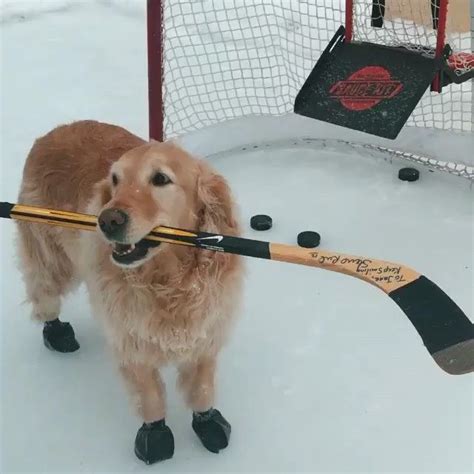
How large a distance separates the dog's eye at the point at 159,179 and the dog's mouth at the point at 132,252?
157 mm

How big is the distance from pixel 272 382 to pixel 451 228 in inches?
45.6

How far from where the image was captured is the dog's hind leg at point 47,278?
2389 millimetres

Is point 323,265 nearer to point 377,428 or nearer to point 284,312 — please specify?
point 377,428

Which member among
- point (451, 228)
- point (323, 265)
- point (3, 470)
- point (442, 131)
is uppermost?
point (323, 265)

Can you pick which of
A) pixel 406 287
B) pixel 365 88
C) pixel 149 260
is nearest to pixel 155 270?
pixel 149 260

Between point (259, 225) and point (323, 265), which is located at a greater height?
point (323, 265)

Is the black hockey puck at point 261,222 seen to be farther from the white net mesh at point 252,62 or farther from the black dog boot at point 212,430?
the black dog boot at point 212,430

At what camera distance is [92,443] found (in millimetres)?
2174

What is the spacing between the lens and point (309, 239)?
2941mm

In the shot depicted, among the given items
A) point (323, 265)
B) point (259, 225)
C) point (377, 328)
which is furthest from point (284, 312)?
point (323, 265)

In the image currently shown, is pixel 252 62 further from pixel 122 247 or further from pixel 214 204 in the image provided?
pixel 122 247

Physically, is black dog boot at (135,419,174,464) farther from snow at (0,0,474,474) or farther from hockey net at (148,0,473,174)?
hockey net at (148,0,473,174)

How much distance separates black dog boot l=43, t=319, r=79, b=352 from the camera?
2.48 m

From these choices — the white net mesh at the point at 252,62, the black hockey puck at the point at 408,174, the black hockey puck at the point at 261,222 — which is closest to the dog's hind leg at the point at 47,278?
the black hockey puck at the point at 261,222
